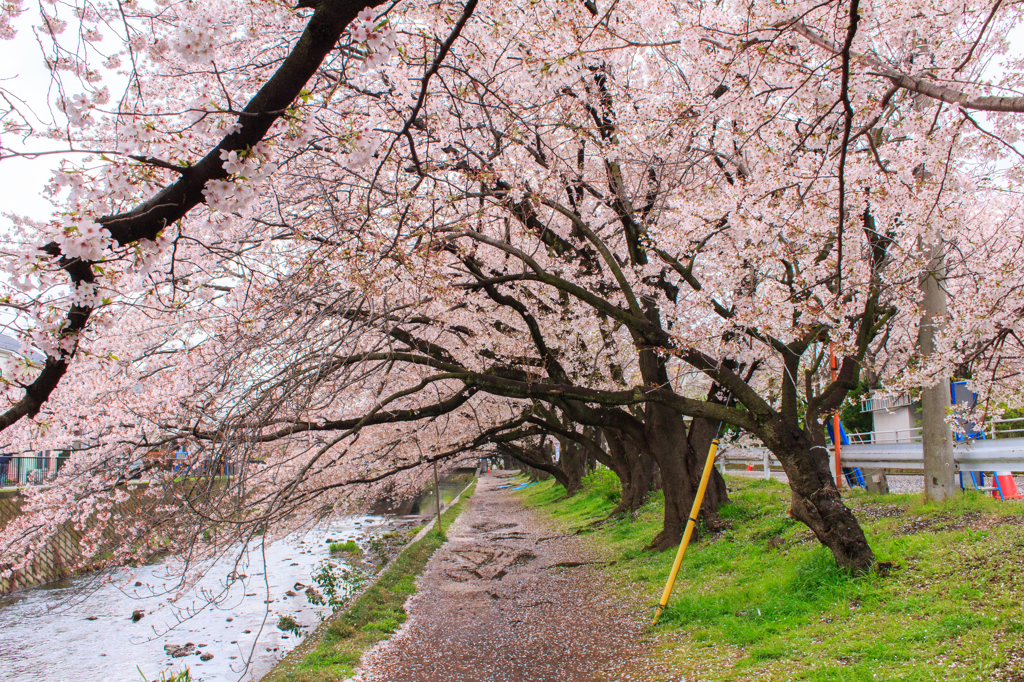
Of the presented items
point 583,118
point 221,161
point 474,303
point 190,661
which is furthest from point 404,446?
point 221,161

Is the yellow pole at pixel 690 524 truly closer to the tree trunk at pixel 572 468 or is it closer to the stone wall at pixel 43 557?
the stone wall at pixel 43 557

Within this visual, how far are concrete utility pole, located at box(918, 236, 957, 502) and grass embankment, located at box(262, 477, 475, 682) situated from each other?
8079 millimetres

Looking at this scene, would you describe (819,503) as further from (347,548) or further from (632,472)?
(347,548)

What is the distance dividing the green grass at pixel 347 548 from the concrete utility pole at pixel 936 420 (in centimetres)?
1364

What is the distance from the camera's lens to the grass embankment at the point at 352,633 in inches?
250

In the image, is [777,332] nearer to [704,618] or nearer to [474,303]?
[704,618]

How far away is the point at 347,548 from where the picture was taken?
688 inches

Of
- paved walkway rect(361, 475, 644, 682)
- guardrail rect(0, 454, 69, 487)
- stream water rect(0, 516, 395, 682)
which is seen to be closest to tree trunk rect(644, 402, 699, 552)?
paved walkway rect(361, 475, 644, 682)

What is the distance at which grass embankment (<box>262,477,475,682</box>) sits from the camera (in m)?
6.36

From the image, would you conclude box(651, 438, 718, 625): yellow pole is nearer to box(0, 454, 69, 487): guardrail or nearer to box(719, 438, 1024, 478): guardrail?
box(719, 438, 1024, 478): guardrail

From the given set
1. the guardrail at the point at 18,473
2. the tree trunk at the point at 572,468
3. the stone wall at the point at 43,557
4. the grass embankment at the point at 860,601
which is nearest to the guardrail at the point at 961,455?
the grass embankment at the point at 860,601

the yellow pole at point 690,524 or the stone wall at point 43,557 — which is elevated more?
the yellow pole at point 690,524

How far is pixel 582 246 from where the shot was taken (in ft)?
32.7

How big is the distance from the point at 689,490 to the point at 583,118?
249 inches
